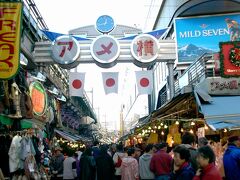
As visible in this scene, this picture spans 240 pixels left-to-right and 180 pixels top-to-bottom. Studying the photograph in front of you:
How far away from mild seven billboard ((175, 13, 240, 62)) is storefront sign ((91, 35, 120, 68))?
9.17 m

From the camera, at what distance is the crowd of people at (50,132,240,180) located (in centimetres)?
498

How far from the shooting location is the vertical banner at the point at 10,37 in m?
8.38

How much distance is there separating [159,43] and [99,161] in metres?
9.41

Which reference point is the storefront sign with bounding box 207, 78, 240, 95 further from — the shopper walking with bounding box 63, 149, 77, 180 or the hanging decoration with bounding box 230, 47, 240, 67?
the shopper walking with bounding box 63, 149, 77, 180

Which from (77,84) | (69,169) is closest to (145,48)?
(77,84)

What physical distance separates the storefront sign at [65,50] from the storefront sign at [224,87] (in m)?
8.22

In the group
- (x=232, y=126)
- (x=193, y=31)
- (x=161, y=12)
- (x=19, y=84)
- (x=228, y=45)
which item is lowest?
(x=232, y=126)

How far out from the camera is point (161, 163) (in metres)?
9.30

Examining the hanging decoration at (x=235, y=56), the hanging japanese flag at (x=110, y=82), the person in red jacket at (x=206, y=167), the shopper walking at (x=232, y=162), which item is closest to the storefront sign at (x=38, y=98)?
the hanging japanese flag at (x=110, y=82)

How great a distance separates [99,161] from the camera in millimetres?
12562

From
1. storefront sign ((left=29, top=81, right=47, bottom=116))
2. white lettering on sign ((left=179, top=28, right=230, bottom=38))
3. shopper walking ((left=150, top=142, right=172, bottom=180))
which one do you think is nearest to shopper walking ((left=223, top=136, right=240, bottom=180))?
shopper walking ((left=150, top=142, right=172, bottom=180))

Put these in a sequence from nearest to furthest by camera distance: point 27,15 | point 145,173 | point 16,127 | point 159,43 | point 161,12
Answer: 1. point 145,173
2. point 16,127
3. point 27,15
4. point 159,43
5. point 161,12

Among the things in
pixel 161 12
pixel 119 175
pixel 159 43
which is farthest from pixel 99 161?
pixel 161 12

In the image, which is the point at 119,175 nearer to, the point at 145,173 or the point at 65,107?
the point at 145,173
